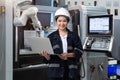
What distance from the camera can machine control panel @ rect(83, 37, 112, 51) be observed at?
8.99 ft

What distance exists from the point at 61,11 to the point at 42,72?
93 centimetres

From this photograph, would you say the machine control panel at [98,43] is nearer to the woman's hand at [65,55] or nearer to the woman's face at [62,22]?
the woman's hand at [65,55]

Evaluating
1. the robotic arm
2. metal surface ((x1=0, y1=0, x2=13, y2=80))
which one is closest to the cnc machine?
the robotic arm

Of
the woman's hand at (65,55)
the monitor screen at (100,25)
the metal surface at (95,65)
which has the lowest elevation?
the metal surface at (95,65)

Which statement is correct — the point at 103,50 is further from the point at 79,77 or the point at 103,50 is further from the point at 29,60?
the point at 29,60

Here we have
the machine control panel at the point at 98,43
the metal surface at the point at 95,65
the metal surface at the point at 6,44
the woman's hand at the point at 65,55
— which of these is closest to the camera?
the metal surface at the point at 6,44

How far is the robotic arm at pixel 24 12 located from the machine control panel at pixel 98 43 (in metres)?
0.68

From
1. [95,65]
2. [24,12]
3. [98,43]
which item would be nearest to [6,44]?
[24,12]

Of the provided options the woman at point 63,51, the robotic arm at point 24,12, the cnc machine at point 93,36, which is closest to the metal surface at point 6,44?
the robotic arm at point 24,12

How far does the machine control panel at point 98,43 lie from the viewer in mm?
2740

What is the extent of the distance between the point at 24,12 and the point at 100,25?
908mm

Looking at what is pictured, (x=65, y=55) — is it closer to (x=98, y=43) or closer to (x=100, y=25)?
(x=98, y=43)

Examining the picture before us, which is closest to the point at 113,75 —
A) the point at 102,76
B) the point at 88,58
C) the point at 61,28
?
the point at 102,76

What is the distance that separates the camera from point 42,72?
3170mm
